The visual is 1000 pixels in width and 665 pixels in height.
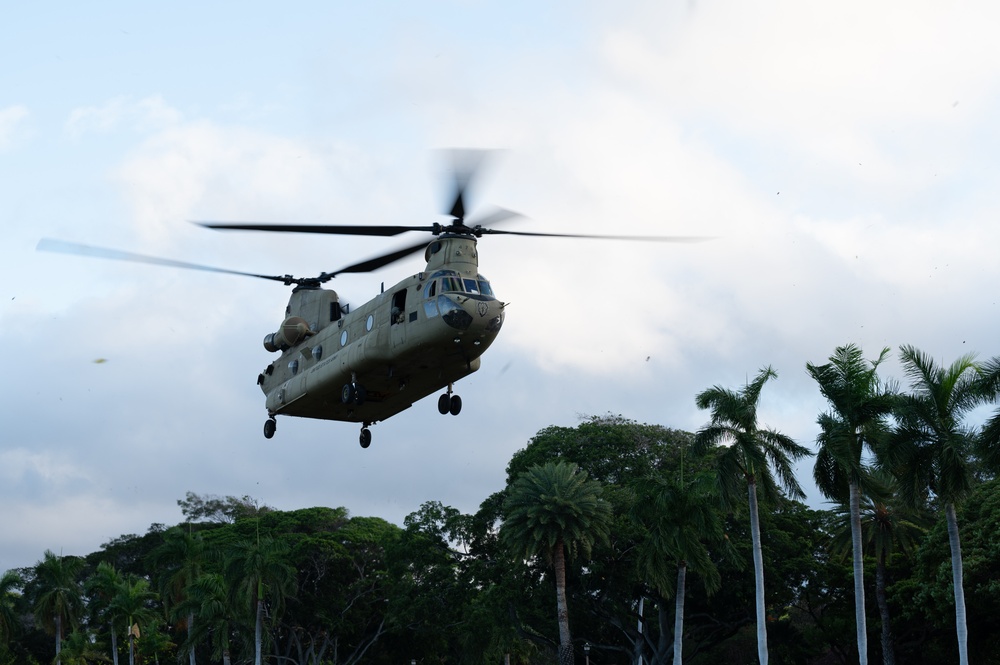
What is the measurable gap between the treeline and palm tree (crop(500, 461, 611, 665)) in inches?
4.0

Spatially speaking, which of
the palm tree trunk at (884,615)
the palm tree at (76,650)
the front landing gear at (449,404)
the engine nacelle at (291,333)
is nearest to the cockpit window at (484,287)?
the front landing gear at (449,404)

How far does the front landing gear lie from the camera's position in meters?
35.7

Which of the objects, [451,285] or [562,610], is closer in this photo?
[451,285]

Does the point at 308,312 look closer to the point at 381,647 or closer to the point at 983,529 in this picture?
the point at 983,529

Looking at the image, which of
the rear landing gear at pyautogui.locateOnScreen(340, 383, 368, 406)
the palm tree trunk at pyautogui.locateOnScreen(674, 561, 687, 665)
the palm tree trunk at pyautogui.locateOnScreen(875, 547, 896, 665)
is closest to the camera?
the rear landing gear at pyautogui.locateOnScreen(340, 383, 368, 406)

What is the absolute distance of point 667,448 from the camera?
7062cm

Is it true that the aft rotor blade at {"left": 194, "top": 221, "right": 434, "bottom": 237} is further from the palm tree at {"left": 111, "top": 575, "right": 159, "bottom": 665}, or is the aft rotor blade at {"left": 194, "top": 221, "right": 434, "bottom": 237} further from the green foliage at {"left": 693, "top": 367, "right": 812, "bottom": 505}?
the palm tree at {"left": 111, "top": 575, "right": 159, "bottom": 665}

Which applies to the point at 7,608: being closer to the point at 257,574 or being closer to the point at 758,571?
the point at 257,574

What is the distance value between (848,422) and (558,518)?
50.6 ft

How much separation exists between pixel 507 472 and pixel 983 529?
102 feet

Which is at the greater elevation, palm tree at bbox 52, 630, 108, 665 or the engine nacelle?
the engine nacelle

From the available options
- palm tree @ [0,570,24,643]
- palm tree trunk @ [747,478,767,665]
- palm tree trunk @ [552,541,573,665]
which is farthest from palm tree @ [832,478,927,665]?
palm tree @ [0,570,24,643]

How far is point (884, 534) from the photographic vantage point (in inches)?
2183

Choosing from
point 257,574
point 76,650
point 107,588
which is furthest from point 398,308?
point 76,650
